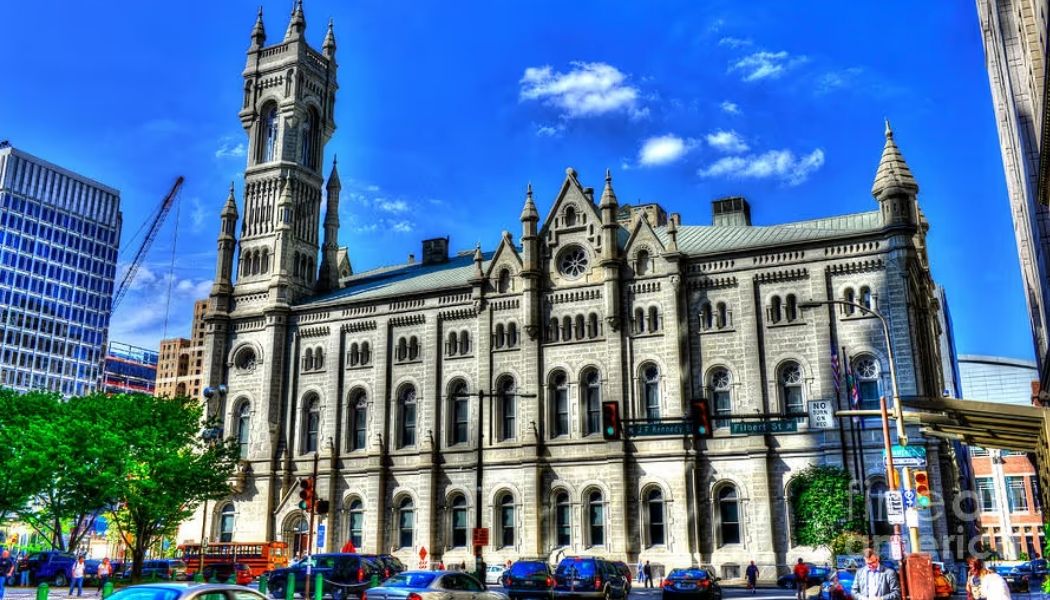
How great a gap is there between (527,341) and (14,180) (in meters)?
122

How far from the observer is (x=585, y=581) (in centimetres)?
3130

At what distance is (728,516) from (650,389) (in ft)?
27.9

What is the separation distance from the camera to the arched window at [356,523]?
58.5m

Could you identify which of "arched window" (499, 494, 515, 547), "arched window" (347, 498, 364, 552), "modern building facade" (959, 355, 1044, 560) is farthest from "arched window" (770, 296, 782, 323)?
"modern building facade" (959, 355, 1044, 560)

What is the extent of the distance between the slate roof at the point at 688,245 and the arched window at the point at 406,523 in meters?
14.1

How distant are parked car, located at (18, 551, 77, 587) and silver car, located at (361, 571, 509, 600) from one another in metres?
30.7

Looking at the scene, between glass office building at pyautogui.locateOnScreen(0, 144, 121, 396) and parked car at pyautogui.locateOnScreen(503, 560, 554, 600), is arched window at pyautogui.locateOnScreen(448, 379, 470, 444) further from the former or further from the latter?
glass office building at pyautogui.locateOnScreen(0, 144, 121, 396)

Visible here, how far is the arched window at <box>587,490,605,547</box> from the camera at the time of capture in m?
52.1

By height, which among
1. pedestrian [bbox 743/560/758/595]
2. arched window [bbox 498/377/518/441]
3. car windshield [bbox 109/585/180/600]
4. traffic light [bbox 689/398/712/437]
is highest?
arched window [bbox 498/377/518/441]

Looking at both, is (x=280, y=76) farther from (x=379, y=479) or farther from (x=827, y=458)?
(x=827, y=458)

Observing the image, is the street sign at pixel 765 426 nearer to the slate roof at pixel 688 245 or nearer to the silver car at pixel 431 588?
the slate roof at pixel 688 245

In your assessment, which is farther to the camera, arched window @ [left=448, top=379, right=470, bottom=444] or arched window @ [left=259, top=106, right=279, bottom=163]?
arched window @ [left=259, top=106, right=279, bottom=163]

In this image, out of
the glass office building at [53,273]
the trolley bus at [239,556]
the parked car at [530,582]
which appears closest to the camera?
the parked car at [530,582]

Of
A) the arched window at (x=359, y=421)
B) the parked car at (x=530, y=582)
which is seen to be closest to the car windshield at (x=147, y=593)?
the parked car at (x=530, y=582)
